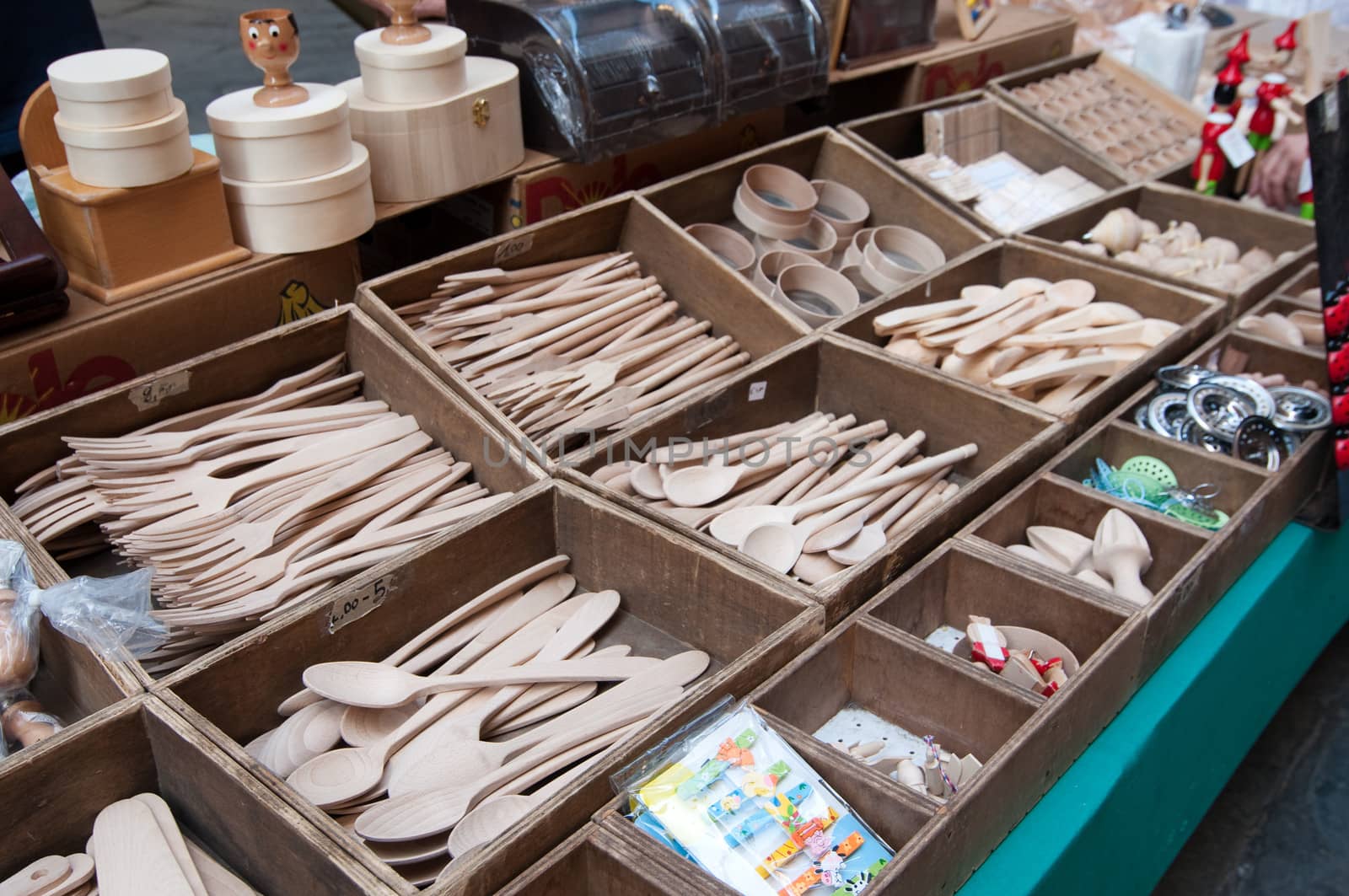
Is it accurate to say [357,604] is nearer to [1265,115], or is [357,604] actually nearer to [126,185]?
[126,185]

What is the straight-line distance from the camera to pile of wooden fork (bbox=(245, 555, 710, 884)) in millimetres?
1506

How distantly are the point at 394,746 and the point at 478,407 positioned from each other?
774 mm

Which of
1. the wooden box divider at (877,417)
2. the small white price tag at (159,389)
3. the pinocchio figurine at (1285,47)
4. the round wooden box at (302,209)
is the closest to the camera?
the wooden box divider at (877,417)

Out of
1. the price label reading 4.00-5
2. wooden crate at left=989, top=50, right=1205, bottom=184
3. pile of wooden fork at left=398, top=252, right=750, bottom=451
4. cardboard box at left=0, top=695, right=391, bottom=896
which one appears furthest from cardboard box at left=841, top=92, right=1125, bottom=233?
cardboard box at left=0, top=695, right=391, bottom=896

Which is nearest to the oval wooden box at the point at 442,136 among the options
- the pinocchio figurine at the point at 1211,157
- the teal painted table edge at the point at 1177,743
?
the teal painted table edge at the point at 1177,743

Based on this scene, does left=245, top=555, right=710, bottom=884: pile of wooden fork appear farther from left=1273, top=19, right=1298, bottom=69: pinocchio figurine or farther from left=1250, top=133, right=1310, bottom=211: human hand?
left=1273, top=19, right=1298, bottom=69: pinocchio figurine

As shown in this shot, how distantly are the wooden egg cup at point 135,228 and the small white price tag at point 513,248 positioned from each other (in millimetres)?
601

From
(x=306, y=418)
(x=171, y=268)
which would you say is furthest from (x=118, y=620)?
(x=171, y=268)

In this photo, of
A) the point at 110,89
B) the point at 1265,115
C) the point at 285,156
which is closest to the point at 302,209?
the point at 285,156

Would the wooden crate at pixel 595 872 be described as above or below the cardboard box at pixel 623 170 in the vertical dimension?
below

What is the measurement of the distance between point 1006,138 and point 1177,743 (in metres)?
2.51

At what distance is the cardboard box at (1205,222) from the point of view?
10.2 ft

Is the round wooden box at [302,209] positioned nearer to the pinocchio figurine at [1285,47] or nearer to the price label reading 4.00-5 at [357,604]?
the price label reading 4.00-5 at [357,604]

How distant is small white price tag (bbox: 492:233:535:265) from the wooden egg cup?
0.60m
